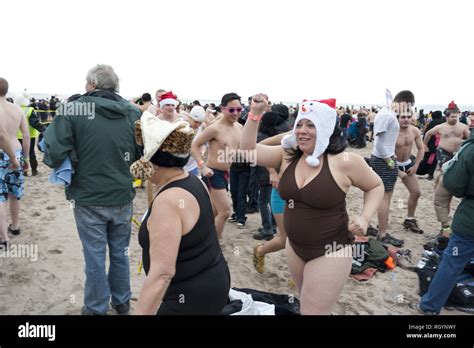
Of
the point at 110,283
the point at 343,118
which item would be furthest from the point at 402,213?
the point at 343,118

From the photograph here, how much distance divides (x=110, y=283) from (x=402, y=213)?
20.7 ft

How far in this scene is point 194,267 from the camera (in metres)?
1.92

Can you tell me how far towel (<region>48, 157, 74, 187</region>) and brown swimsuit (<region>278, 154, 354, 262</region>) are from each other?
1806 millimetres

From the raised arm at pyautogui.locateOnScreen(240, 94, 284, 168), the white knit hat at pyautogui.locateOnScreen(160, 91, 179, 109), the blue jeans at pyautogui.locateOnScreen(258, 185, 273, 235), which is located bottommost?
the blue jeans at pyautogui.locateOnScreen(258, 185, 273, 235)

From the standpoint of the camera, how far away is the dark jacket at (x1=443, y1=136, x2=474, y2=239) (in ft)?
10.4

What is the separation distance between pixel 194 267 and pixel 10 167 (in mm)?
3755

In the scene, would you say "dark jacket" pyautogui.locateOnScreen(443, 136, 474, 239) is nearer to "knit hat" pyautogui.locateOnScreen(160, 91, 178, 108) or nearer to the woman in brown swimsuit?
the woman in brown swimsuit

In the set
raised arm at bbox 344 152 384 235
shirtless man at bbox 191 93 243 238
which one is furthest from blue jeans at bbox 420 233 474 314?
shirtless man at bbox 191 93 243 238

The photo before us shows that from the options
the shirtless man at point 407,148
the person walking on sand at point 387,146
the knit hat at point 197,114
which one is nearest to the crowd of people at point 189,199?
the person walking on sand at point 387,146

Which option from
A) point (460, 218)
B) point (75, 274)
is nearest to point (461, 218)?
point (460, 218)

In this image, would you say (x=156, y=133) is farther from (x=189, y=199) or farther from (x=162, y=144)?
(x=189, y=199)

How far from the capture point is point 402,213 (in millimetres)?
7254

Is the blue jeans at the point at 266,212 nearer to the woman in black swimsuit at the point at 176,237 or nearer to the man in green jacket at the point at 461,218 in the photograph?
the man in green jacket at the point at 461,218
